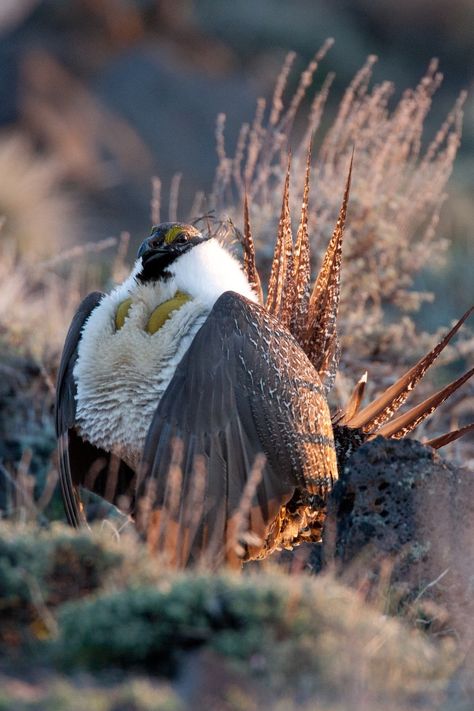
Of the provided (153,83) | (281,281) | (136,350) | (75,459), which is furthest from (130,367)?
(153,83)

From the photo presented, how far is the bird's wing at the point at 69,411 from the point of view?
4.39m

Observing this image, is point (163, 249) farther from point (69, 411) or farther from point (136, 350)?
point (69, 411)

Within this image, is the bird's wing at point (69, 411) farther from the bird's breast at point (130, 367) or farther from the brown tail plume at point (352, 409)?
the brown tail plume at point (352, 409)

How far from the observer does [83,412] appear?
4.24 meters

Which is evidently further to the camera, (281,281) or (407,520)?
(281,281)

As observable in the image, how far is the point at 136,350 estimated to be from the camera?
4094mm

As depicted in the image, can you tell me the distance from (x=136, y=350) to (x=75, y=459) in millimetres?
618

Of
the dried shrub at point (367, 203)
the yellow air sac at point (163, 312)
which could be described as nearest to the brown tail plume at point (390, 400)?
the yellow air sac at point (163, 312)

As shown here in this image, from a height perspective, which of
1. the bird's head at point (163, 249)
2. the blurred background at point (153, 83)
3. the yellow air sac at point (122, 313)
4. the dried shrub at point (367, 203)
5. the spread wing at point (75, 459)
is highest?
the blurred background at point (153, 83)

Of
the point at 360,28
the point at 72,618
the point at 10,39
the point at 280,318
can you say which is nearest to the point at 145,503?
the point at 72,618

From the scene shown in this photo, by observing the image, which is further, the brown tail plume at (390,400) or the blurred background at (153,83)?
the blurred background at (153,83)

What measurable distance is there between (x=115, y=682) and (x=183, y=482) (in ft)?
4.22

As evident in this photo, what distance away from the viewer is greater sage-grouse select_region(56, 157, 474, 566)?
12.3ft

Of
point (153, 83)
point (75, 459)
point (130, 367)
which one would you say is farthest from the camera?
point (153, 83)
